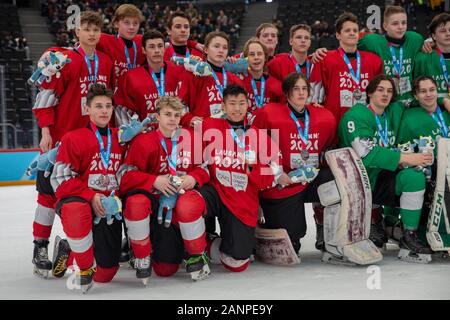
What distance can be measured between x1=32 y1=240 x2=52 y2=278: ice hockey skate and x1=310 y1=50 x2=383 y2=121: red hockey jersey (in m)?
1.87

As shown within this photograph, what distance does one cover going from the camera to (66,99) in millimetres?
3598

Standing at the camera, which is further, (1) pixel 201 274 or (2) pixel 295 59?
(2) pixel 295 59

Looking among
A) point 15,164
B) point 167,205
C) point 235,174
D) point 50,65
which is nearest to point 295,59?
point 235,174

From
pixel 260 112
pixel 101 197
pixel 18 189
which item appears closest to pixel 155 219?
pixel 101 197

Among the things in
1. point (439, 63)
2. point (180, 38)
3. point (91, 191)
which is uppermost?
point (180, 38)

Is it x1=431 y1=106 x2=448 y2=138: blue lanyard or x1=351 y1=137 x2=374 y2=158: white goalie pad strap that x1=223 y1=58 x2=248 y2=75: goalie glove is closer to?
x1=351 y1=137 x2=374 y2=158: white goalie pad strap

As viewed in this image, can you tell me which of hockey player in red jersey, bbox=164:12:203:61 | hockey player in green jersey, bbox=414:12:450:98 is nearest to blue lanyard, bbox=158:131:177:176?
hockey player in red jersey, bbox=164:12:203:61

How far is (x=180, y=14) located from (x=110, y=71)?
64 centimetres

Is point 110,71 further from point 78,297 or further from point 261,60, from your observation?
point 78,297

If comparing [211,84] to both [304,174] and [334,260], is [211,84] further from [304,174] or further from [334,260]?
[334,260]

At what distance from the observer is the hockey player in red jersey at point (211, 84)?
3.78m

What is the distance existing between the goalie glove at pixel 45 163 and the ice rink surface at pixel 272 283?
0.57 m

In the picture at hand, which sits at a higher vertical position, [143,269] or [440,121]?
[440,121]

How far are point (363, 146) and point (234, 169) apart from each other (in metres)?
0.75
